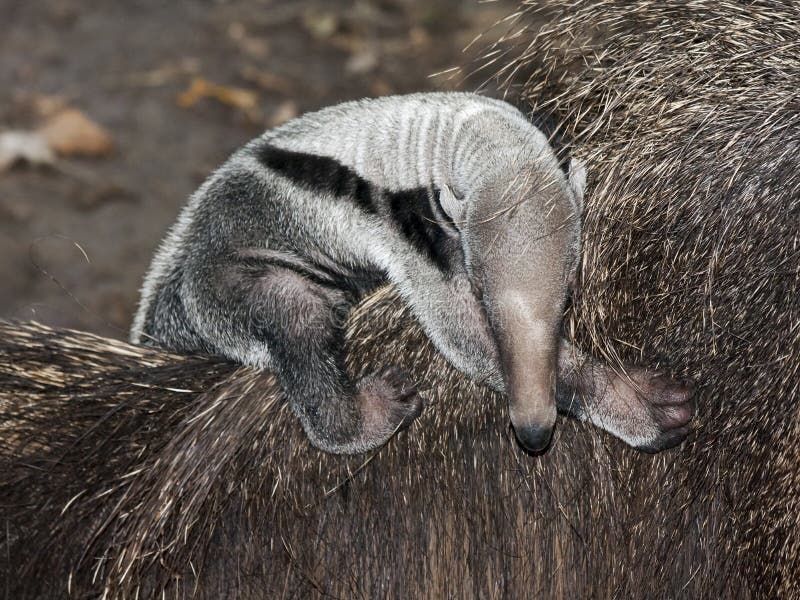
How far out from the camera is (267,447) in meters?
2.90

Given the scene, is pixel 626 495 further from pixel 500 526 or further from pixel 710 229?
pixel 710 229

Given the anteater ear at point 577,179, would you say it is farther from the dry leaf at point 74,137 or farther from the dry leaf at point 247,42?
the dry leaf at point 247,42

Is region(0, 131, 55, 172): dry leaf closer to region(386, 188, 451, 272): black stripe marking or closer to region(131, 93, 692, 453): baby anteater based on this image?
region(131, 93, 692, 453): baby anteater

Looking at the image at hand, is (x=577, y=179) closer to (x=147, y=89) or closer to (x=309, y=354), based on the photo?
(x=309, y=354)

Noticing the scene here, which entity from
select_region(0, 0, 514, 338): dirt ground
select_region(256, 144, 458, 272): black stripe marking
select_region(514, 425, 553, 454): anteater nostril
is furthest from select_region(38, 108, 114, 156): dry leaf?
select_region(514, 425, 553, 454): anteater nostril

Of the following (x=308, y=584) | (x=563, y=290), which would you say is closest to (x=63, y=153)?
(x=308, y=584)

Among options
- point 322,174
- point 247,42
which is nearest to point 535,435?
point 322,174

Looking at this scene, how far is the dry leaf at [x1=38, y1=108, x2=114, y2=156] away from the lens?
20.3 ft

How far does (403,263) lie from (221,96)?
424cm

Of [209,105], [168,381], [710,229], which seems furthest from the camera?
[209,105]

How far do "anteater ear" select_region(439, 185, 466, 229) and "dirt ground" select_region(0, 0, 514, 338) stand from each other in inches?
116

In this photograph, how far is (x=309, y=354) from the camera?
2.83 meters

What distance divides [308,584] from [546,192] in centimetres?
124

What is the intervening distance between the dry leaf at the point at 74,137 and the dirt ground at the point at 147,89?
2.1 inches
